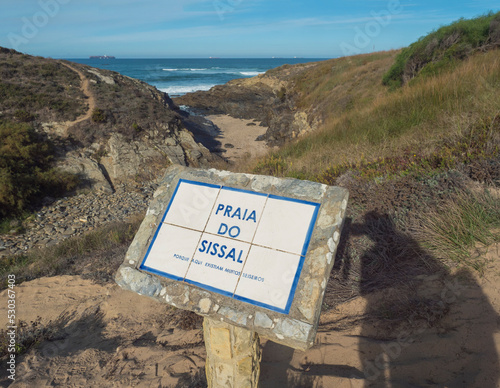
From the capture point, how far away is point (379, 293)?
320cm

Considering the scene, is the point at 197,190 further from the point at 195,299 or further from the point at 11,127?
the point at 11,127

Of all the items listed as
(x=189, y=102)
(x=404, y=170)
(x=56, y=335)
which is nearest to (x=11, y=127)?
(x=56, y=335)

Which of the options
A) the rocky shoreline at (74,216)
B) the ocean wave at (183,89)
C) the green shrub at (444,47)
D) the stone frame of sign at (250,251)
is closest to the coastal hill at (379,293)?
the stone frame of sign at (250,251)

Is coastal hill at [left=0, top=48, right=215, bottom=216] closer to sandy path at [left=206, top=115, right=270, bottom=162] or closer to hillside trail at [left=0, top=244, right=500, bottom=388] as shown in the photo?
sandy path at [left=206, top=115, right=270, bottom=162]

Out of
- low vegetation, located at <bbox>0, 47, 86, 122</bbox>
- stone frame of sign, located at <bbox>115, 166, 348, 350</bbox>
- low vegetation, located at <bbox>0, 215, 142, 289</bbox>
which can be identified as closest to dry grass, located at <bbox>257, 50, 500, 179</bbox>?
low vegetation, located at <bbox>0, 215, 142, 289</bbox>

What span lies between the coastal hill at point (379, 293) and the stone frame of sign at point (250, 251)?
1474 mm

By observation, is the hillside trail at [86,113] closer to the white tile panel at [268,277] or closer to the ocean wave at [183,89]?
the white tile panel at [268,277]

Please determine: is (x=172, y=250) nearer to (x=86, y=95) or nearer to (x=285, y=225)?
(x=285, y=225)

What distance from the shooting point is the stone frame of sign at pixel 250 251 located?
1604 mm

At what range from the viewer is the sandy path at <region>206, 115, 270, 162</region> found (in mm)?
18203

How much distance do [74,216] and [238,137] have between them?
14555mm

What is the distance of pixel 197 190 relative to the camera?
2129 mm

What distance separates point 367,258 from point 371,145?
363cm

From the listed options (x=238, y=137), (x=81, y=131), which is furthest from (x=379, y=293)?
(x=238, y=137)
